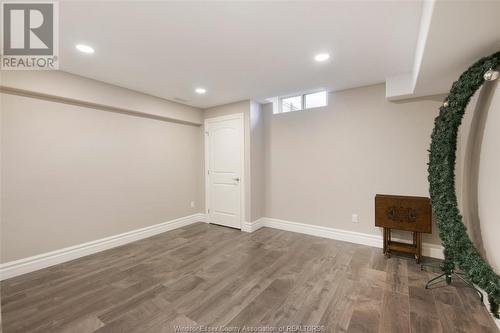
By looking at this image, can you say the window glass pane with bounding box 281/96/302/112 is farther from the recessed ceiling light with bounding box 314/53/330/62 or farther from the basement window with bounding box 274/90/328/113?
the recessed ceiling light with bounding box 314/53/330/62

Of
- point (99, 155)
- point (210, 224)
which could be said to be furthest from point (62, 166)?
point (210, 224)

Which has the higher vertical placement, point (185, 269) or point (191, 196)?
point (191, 196)

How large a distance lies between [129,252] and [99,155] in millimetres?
1535

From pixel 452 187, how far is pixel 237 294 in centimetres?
240

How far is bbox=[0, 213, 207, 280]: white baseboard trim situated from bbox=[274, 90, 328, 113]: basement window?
3.21 m

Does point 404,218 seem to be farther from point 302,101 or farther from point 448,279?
point 302,101

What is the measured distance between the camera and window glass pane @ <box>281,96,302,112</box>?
14.1 feet

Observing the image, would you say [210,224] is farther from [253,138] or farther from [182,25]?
[182,25]

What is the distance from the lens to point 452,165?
2207mm

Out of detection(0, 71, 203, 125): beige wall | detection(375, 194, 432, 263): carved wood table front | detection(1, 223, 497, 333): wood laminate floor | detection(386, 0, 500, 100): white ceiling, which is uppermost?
detection(0, 71, 203, 125): beige wall

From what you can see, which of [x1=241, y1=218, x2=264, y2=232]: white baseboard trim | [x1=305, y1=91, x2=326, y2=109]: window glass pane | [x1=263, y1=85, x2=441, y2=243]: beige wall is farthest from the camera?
[x1=241, y1=218, x2=264, y2=232]: white baseboard trim

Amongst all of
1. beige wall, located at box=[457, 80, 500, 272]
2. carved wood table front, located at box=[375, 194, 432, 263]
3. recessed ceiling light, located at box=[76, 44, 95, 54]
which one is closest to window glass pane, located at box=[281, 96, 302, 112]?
carved wood table front, located at box=[375, 194, 432, 263]

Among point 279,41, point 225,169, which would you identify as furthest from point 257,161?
point 279,41

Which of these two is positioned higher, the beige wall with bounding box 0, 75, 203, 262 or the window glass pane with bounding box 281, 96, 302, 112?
the window glass pane with bounding box 281, 96, 302, 112
